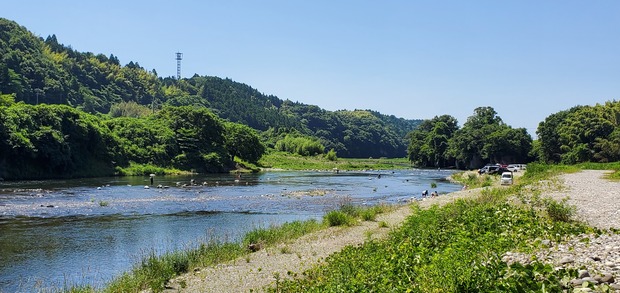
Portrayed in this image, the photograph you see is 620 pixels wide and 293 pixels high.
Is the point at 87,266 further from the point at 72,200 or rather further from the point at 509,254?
the point at 72,200

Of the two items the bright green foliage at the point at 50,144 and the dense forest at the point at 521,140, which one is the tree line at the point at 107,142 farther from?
the dense forest at the point at 521,140

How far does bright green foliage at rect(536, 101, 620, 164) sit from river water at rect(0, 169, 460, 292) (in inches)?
3041

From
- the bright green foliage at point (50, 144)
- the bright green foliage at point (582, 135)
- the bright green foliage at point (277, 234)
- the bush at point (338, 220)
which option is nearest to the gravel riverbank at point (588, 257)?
the bright green foliage at point (277, 234)

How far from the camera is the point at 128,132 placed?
11375 centimetres

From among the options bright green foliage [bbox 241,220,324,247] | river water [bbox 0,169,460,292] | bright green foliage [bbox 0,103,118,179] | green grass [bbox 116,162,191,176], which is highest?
bright green foliage [bbox 0,103,118,179]

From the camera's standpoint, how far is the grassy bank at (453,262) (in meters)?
9.59

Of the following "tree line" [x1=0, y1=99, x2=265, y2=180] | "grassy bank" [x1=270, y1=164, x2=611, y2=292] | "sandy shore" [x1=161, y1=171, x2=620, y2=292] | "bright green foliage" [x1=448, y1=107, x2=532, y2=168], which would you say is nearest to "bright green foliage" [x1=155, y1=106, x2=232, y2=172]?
"tree line" [x1=0, y1=99, x2=265, y2=180]

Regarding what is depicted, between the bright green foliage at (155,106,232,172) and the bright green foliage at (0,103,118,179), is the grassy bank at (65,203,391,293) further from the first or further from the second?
the bright green foliage at (155,106,232,172)

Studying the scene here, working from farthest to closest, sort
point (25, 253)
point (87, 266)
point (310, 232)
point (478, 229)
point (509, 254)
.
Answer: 1. point (310, 232)
2. point (25, 253)
3. point (87, 266)
4. point (478, 229)
5. point (509, 254)

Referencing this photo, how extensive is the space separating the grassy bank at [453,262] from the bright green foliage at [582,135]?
99.3 meters

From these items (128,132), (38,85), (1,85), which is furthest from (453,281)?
(38,85)

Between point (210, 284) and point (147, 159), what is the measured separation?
3832 inches

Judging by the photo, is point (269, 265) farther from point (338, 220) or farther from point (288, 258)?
point (338, 220)

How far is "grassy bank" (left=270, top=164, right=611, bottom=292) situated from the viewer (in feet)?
31.4
